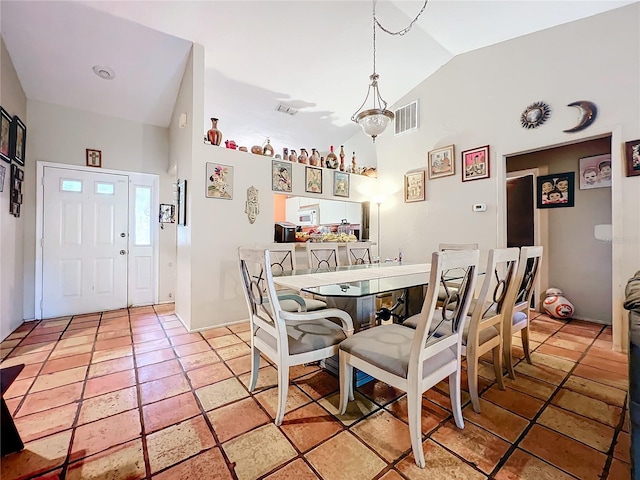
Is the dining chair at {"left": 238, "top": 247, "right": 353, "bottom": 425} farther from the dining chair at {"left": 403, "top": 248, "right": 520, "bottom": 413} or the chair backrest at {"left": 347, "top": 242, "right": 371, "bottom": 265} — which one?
the chair backrest at {"left": 347, "top": 242, "right": 371, "bottom": 265}

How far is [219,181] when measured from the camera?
320 cm

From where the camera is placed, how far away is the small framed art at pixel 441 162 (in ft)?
12.4

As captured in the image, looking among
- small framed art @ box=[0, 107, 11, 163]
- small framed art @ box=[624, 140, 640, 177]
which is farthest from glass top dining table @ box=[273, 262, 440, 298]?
small framed art @ box=[0, 107, 11, 163]

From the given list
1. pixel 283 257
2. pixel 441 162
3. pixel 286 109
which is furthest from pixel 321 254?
pixel 286 109

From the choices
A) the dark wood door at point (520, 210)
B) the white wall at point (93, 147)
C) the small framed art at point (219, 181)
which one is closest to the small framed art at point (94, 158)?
the white wall at point (93, 147)

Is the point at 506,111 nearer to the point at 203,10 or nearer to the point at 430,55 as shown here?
the point at 430,55

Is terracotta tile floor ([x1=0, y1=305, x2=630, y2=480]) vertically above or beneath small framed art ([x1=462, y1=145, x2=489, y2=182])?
beneath

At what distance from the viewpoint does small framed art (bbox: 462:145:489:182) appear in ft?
11.4

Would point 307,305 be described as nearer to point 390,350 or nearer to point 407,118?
point 390,350

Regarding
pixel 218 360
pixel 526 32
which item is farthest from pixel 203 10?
pixel 526 32

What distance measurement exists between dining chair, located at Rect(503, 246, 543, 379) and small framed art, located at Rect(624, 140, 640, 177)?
1.45 m

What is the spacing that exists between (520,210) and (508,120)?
142cm

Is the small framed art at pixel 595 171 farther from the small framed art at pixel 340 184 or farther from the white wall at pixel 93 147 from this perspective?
the white wall at pixel 93 147

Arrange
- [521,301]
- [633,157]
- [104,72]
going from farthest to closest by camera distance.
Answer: [104,72]
[633,157]
[521,301]
